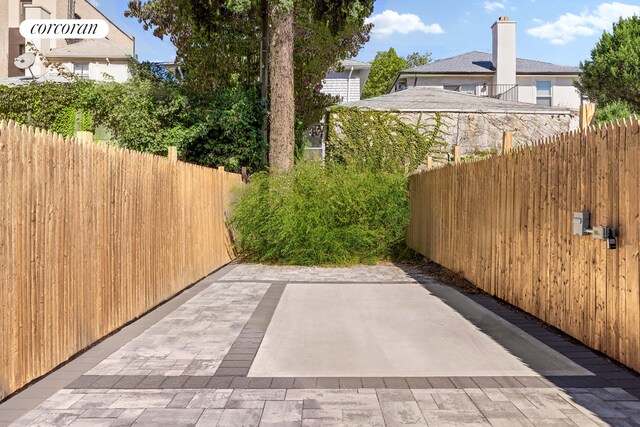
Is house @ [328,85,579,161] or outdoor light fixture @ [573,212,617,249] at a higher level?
house @ [328,85,579,161]

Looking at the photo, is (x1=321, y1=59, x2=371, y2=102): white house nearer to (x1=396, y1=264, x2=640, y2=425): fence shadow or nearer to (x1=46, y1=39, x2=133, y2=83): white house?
(x1=46, y1=39, x2=133, y2=83): white house

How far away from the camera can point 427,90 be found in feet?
82.0

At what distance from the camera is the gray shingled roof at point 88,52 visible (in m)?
34.5

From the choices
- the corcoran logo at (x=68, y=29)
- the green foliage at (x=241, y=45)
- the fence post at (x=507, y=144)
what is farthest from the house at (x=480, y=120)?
the fence post at (x=507, y=144)

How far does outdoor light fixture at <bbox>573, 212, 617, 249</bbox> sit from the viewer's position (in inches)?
216

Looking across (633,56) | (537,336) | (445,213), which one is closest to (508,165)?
(537,336)

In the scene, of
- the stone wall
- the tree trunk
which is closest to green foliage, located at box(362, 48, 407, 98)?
the stone wall

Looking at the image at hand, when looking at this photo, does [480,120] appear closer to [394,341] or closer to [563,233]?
[563,233]

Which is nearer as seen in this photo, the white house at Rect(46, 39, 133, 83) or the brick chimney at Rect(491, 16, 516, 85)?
the brick chimney at Rect(491, 16, 516, 85)

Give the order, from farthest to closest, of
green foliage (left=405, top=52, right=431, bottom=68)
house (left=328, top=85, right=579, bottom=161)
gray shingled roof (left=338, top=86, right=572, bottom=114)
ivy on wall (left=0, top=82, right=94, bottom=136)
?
green foliage (left=405, top=52, right=431, bottom=68) < ivy on wall (left=0, top=82, right=94, bottom=136) < gray shingled roof (left=338, top=86, right=572, bottom=114) < house (left=328, top=85, right=579, bottom=161)

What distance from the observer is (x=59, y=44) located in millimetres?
42500

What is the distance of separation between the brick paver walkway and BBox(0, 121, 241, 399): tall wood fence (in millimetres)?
333

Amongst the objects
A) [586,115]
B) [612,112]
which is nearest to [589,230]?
[586,115]

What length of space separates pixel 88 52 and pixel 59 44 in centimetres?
937
